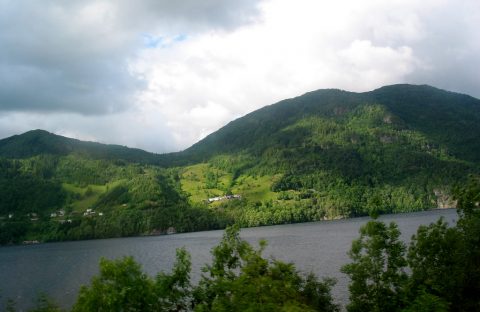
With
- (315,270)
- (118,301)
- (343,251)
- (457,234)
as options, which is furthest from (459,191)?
(343,251)

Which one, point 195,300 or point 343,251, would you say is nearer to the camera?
point 195,300

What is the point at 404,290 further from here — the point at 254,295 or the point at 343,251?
the point at 343,251

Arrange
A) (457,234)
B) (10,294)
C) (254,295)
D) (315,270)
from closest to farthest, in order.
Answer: (254,295) < (457,234) < (315,270) < (10,294)

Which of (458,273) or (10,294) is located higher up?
(458,273)

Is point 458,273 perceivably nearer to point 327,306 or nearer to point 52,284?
point 327,306

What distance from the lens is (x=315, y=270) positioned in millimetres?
86562

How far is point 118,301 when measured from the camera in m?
27.0

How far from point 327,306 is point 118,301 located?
21721 mm

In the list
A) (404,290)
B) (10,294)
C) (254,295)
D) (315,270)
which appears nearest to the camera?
(254,295)

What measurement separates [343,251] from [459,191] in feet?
245

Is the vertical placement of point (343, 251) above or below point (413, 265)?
below

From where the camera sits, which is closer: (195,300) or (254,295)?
(254,295)

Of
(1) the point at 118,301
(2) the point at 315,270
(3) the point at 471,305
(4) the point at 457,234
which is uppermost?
(4) the point at 457,234

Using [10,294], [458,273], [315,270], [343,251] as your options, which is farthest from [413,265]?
[10,294]
